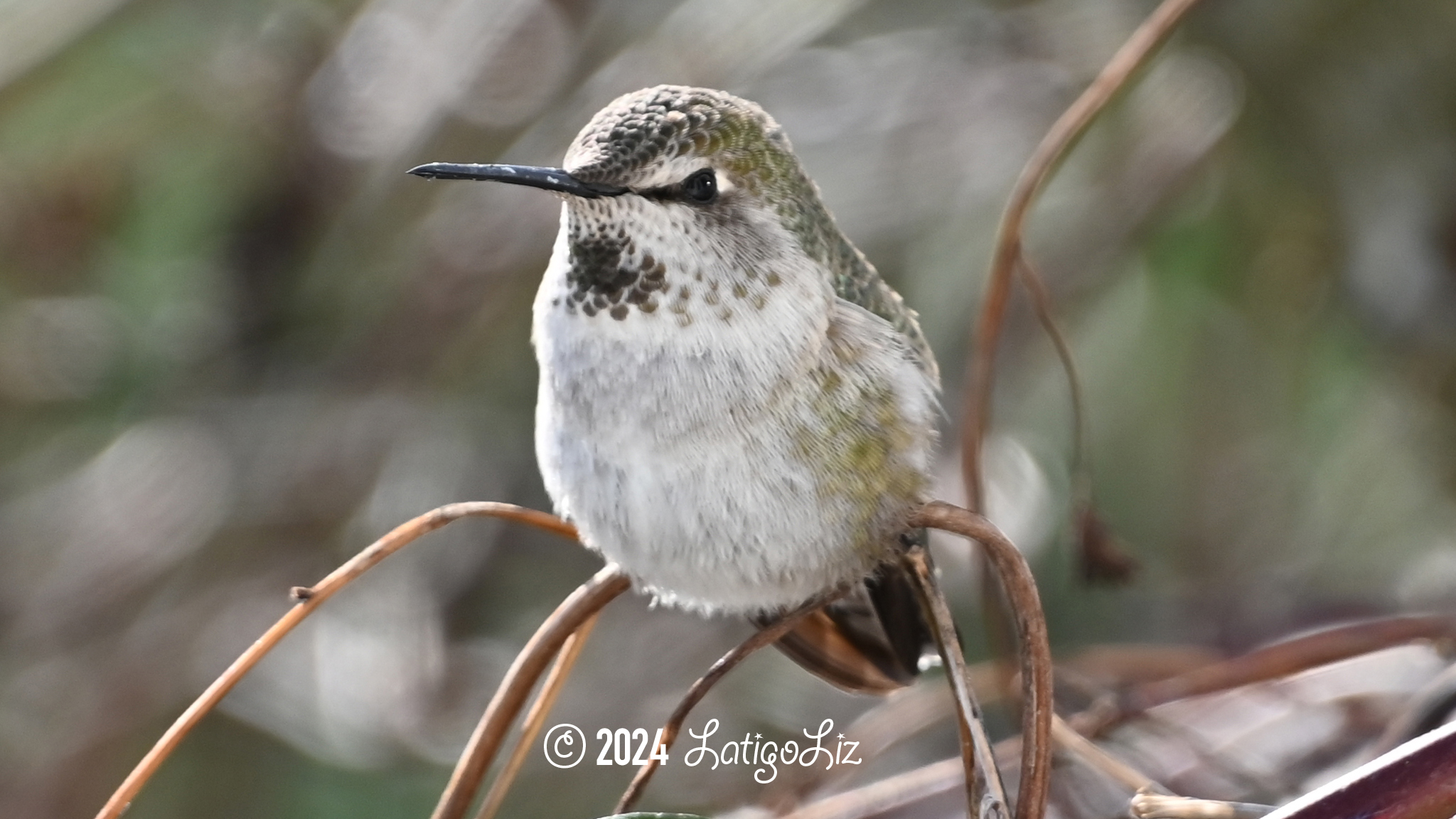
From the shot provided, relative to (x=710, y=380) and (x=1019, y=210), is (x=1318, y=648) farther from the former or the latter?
(x=710, y=380)

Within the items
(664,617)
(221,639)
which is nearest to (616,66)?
(664,617)

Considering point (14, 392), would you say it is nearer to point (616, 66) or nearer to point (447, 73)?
point (447, 73)

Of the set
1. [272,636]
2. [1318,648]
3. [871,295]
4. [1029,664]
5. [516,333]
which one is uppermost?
[516,333]

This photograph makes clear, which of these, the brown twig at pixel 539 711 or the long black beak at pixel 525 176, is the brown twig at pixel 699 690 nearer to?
the brown twig at pixel 539 711

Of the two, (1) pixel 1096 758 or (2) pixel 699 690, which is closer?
(2) pixel 699 690

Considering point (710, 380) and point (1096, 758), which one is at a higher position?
point (710, 380)

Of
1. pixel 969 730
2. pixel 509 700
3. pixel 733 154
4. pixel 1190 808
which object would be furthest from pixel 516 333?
pixel 1190 808
